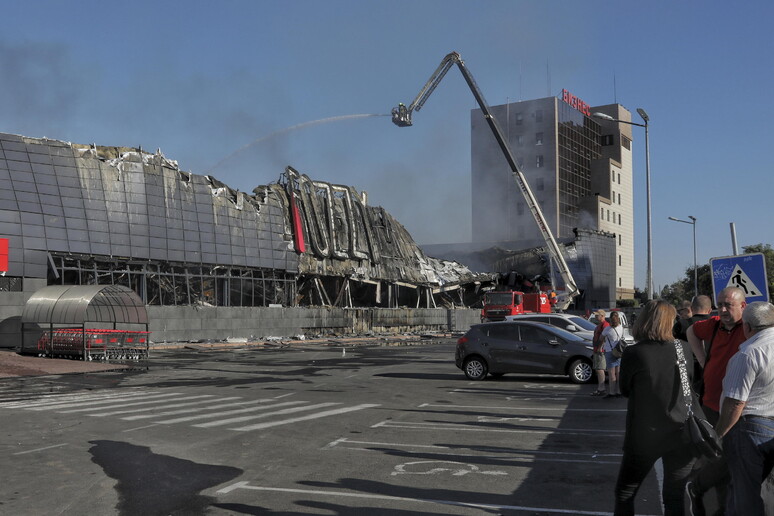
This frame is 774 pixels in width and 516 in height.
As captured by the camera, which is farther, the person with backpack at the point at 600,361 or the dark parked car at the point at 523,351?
the dark parked car at the point at 523,351

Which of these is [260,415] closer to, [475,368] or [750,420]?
[475,368]

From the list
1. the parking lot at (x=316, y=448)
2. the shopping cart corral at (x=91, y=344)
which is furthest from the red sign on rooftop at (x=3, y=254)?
the parking lot at (x=316, y=448)

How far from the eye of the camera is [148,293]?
147 feet

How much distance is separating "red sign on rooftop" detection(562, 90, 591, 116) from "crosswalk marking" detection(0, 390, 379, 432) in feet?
376

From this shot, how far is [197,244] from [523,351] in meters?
30.3

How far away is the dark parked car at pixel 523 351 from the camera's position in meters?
19.5

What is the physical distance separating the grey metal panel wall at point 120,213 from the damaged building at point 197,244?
6cm

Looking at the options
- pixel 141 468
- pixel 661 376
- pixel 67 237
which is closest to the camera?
pixel 661 376

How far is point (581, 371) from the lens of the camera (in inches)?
765

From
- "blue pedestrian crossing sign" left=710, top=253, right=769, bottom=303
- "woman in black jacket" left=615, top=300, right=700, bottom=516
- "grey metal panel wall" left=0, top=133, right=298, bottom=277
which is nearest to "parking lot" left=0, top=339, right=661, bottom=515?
"woman in black jacket" left=615, top=300, right=700, bottom=516

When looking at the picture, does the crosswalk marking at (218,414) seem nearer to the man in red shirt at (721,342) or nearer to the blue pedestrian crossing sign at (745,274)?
the blue pedestrian crossing sign at (745,274)

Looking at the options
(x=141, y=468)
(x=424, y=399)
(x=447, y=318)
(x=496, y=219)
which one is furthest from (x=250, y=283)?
(x=496, y=219)

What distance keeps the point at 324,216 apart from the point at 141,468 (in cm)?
4810

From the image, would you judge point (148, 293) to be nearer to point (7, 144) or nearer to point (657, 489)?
point (7, 144)
